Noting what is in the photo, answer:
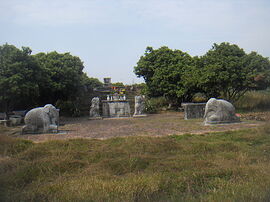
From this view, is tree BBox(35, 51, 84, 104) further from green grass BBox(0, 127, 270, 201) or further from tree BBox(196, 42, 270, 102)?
green grass BBox(0, 127, 270, 201)

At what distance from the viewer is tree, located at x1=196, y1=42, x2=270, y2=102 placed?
13016 mm

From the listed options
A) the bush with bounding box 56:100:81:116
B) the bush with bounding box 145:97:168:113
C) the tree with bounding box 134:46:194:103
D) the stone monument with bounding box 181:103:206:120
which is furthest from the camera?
the bush with bounding box 145:97:168:113

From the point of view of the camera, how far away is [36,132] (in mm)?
8109

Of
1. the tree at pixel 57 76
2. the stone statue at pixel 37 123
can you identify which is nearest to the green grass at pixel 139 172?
the stone statue at pixel 37 123

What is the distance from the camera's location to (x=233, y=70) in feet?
42.6

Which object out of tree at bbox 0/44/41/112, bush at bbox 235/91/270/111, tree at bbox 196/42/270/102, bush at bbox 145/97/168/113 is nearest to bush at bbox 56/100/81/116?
tree at bbox 0/44/41/112

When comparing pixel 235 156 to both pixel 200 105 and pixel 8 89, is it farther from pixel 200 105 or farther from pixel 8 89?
pixel 8 89

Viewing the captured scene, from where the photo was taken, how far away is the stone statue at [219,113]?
8797 mm

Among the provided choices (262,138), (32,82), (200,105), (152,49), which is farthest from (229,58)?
(32,82)

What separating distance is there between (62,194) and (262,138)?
4.66 m

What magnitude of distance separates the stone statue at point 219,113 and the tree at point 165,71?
6645 millimetres

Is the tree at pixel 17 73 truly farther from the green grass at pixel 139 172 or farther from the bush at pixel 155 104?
the bush at pixel 155 104

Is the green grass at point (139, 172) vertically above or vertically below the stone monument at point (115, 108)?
below

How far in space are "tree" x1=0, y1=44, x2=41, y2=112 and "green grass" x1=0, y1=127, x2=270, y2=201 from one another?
636cm
